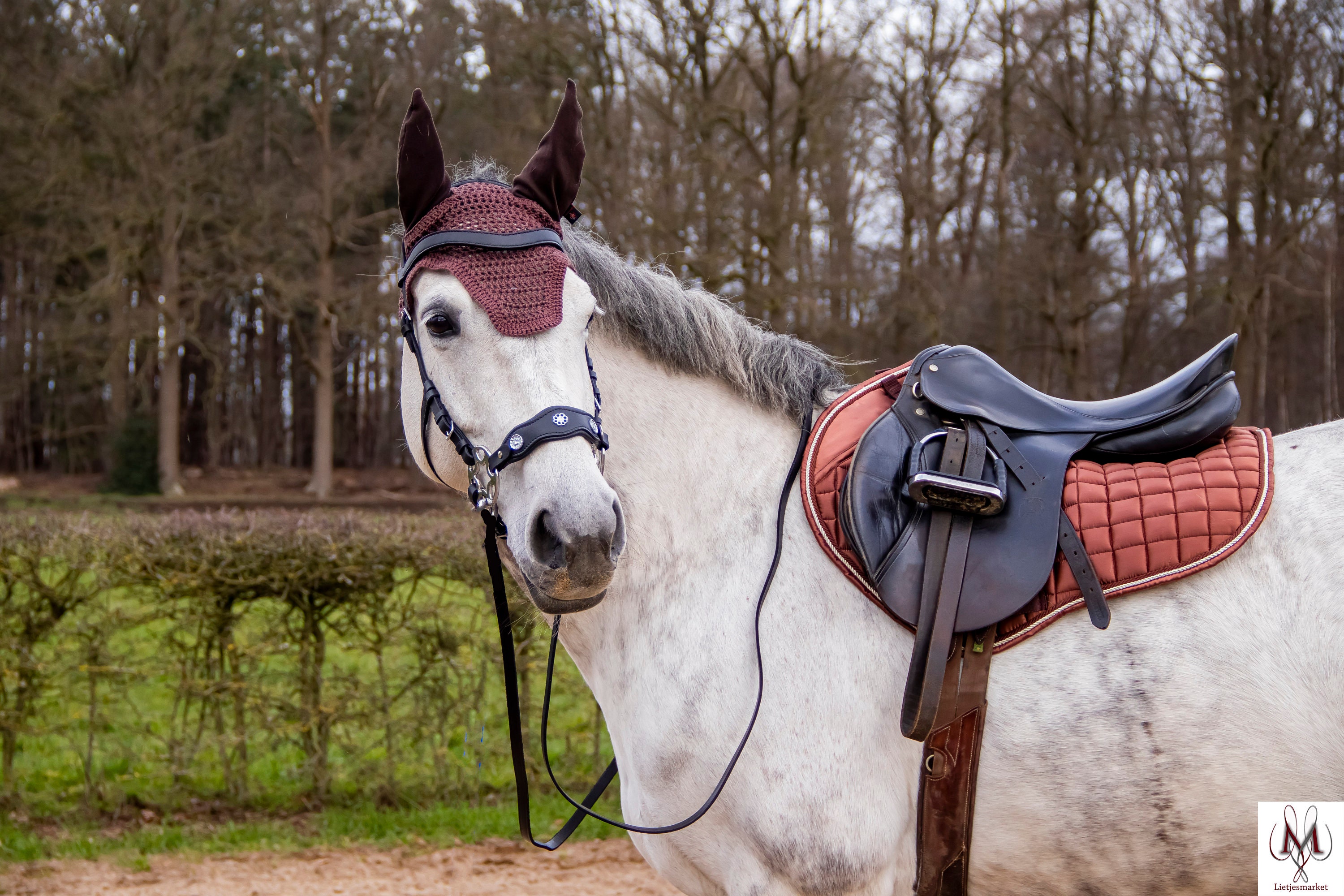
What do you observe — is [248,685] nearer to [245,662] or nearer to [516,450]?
[245,662]

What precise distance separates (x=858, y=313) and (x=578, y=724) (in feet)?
39.5

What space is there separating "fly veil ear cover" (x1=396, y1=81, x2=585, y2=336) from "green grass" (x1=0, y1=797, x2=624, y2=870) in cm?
370

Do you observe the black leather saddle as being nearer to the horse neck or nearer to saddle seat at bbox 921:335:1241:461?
saddle seat at bbox 921:335:1241:461

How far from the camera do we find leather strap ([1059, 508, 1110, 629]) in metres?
1.87

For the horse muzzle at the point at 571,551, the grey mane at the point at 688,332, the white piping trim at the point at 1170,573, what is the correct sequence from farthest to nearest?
the grey mane at the point at 688,332 → the white piping trim at the point at 1170,573 → the horse muzzle at the point at 571,551

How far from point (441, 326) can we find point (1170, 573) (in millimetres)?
1645

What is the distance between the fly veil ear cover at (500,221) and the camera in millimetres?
1983

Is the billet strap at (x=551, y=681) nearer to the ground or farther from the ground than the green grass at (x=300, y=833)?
farther from the ground

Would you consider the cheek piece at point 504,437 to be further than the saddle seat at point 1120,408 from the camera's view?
No

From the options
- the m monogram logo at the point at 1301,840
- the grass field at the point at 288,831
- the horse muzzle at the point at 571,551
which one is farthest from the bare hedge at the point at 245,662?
the m monogram logo at the point at 1301,840

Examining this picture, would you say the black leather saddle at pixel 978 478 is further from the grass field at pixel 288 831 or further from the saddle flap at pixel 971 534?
the grass field at pixel 288 831

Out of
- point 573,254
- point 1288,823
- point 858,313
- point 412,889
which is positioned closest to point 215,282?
point 858,313

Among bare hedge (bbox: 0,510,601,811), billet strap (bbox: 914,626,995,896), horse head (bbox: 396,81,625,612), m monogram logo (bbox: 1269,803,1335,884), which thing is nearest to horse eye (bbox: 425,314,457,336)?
horse head (bbox: 396,81,625,612)

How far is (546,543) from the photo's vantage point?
72.4 inches
